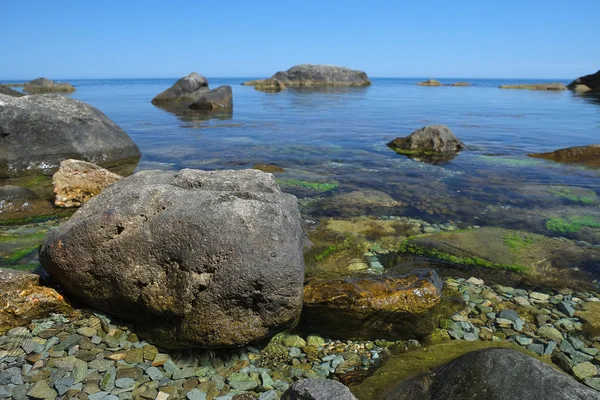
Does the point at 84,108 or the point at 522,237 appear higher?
the point at 84,108

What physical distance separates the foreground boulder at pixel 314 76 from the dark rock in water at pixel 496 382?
260 feet

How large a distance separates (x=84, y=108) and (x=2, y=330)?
1047cm

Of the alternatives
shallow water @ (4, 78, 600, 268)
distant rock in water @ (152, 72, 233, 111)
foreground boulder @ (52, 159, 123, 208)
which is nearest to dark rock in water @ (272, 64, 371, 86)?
distant rock in water @ (152, 72, 233, 111)

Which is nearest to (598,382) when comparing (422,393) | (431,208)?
(422,393)

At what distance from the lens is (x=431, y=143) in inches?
635

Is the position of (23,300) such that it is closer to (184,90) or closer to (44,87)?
(184,90)

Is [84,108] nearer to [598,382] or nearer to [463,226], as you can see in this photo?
[463,226]

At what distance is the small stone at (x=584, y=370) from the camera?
416 cm

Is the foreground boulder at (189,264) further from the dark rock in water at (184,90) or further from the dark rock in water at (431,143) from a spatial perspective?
the dark rock in water at (184,90)

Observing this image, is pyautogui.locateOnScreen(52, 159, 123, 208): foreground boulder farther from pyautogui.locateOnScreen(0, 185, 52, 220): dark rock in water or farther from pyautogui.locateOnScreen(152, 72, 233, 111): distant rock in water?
pyautogui.locateOnScreen(152, 72, 233, 111): distant rock in water

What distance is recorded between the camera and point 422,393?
360cm

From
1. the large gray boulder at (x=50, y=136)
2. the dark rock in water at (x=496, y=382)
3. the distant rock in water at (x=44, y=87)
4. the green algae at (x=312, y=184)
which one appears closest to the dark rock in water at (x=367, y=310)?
the dark rock in water at (x=496, y=382)

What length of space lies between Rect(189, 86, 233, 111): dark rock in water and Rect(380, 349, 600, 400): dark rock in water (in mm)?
29914

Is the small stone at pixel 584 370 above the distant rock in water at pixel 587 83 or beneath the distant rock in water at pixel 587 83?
beneath
